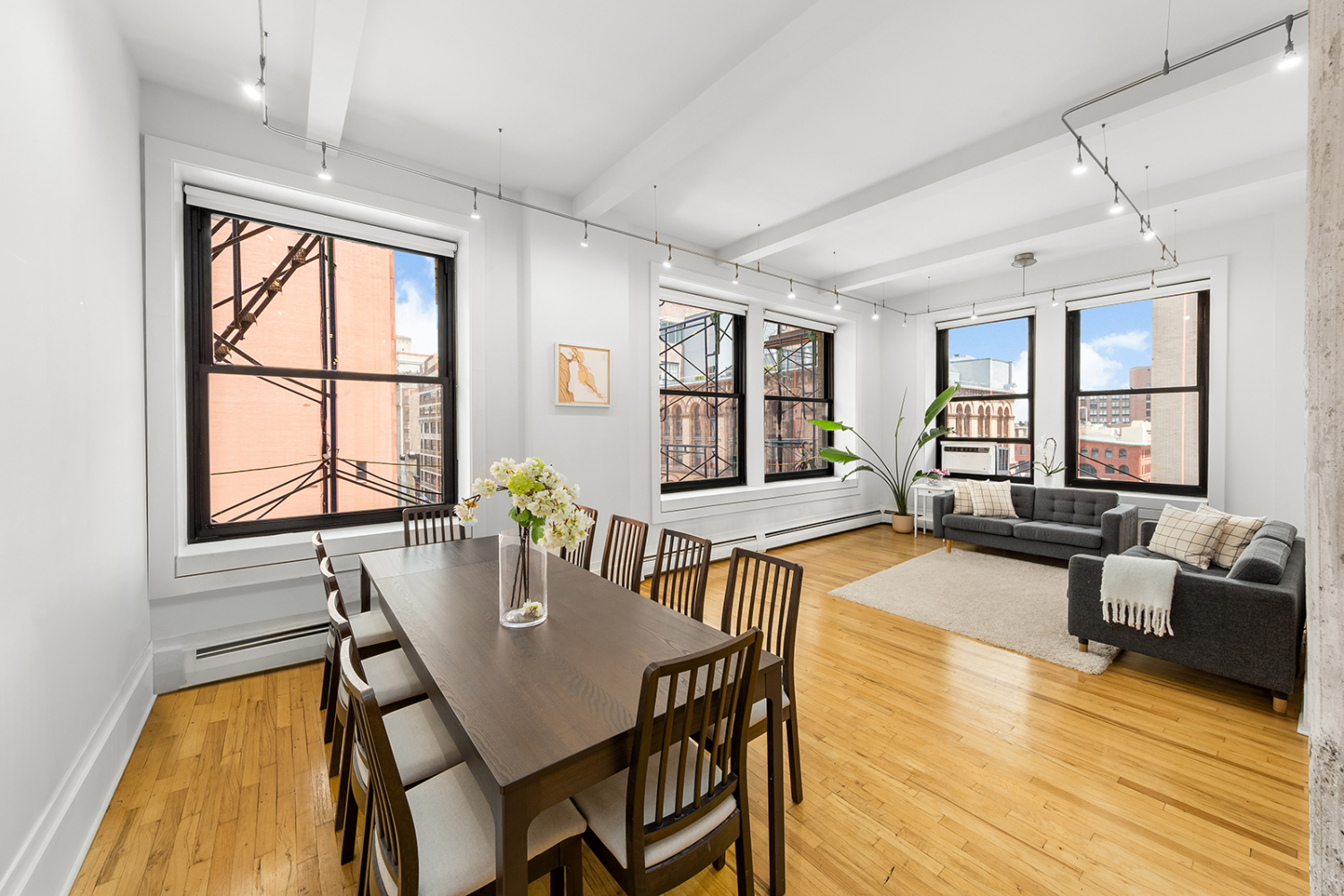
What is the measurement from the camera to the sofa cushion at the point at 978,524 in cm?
524

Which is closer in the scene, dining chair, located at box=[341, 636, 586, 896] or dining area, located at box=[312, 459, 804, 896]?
dining chair, located at box=[341, 636, 586, 896]

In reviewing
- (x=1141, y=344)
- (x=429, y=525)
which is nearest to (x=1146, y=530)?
(x=1141, y=344)

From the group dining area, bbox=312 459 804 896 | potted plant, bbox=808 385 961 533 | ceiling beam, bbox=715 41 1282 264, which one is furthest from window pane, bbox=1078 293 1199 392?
dining area, bbox=312 459 804 896

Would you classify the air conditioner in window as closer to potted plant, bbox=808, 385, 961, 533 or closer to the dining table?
potted plant, bbox=808, 385, 961, 533

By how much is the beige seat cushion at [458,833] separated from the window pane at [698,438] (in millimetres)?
3863

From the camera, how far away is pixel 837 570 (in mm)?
4914

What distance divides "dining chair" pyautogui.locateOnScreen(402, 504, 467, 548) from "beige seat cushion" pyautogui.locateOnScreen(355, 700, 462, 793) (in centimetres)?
164

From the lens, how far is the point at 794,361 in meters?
6.49

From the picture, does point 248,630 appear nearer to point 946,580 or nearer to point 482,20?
point 482,20

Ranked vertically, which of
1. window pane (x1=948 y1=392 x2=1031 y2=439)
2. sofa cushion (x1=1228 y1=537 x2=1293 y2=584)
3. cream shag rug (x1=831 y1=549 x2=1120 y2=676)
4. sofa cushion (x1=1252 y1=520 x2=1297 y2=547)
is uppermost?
window pane (x1=948 y1=392 x2=1031 y2=439)

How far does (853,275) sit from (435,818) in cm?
616

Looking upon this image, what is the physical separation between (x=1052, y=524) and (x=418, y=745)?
563cm

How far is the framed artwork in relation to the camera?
388cm

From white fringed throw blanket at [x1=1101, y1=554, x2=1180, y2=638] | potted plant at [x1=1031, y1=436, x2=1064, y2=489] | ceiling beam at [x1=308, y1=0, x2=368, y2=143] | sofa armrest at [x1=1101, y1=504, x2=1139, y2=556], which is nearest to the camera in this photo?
ceiling beam at [x1=308, y1=0, x2=368, y2=143]
